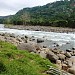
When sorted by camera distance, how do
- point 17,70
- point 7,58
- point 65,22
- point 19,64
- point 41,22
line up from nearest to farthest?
1. point 17,70
2. point 19,64
3. point 7,58
4. point 65,22
5. point 41,22

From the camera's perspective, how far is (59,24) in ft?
398

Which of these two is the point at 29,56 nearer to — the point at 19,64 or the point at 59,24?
the point at 19,64

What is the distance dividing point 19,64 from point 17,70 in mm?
1013

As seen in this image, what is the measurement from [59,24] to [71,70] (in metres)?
108

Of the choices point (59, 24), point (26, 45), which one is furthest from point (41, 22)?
point (26, 45)

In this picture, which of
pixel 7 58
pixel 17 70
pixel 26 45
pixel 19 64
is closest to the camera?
pixel 17 70

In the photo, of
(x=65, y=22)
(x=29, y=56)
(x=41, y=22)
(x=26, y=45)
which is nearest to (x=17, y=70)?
(x=29, y=56)

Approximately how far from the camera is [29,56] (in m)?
14.9

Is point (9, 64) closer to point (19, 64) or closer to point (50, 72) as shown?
point (19, 64)

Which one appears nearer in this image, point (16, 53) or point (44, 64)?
point (44, 64)

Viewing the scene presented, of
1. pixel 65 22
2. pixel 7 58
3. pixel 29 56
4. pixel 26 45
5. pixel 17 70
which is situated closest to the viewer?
pixel 17 70

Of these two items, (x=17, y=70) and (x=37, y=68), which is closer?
(x=17, y=70)

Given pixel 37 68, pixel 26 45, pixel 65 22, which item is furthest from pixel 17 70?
pixel 65 22

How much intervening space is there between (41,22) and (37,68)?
408 feet
